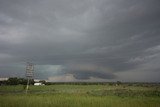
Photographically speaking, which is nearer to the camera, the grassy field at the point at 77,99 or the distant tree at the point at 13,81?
the grassy field at the point at 77,99

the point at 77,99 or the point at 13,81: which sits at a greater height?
the point at 13,81

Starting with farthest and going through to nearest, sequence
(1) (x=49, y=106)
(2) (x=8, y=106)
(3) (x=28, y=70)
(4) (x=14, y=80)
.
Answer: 1. (4) (x=14, y=80)
2. (3) (x=28, y=70)
3. (1) (x=49, y=106)
4. (2) (x=8, y=106)

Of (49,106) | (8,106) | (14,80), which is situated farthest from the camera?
(14,80)

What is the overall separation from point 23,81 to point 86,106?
283 feet

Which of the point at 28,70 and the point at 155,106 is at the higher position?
the point at 28,70

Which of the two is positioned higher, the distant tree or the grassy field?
the distant tree

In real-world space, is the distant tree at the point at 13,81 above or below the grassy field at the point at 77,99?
above

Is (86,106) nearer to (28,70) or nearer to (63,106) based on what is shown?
(63,106)

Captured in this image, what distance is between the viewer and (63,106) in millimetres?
18094

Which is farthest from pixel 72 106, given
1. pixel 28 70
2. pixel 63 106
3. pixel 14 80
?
pixel 14 80

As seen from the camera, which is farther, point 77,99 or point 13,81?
point 13,81

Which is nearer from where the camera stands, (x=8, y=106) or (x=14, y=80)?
(x=8, y=106)

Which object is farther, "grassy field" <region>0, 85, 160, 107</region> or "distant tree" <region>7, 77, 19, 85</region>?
"distant tree" <region>7, 77, 19, 85</region>

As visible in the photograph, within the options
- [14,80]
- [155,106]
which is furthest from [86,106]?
[14,80]
